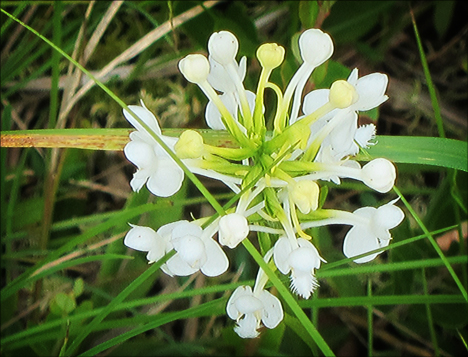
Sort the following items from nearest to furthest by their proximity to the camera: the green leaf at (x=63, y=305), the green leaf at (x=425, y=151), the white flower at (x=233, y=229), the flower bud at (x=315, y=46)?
the white flower at (x=233, y=229), the flower bud at (x=315, y=46), the green leaf at (x=425, y=151), the green leaf at (x=63, y=305)

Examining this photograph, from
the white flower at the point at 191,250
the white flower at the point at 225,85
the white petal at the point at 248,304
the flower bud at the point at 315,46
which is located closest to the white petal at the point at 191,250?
the white flower at the point at 191,250

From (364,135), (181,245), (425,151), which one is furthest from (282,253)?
(425,151)

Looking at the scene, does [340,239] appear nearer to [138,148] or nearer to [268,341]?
[268,341]

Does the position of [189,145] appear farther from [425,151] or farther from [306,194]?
[425,151]

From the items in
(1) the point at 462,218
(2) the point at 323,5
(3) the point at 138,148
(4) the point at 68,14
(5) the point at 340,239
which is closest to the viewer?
(3) the point at 138,148

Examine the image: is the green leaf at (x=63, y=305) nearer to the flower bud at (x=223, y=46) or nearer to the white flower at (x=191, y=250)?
the white flower at (x=191, y=250)

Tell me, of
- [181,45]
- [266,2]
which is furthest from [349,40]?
[181,45]

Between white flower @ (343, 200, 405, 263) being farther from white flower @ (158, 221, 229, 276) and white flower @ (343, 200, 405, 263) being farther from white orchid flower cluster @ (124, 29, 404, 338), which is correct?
white flower @ (158, 221, 229, 276)
